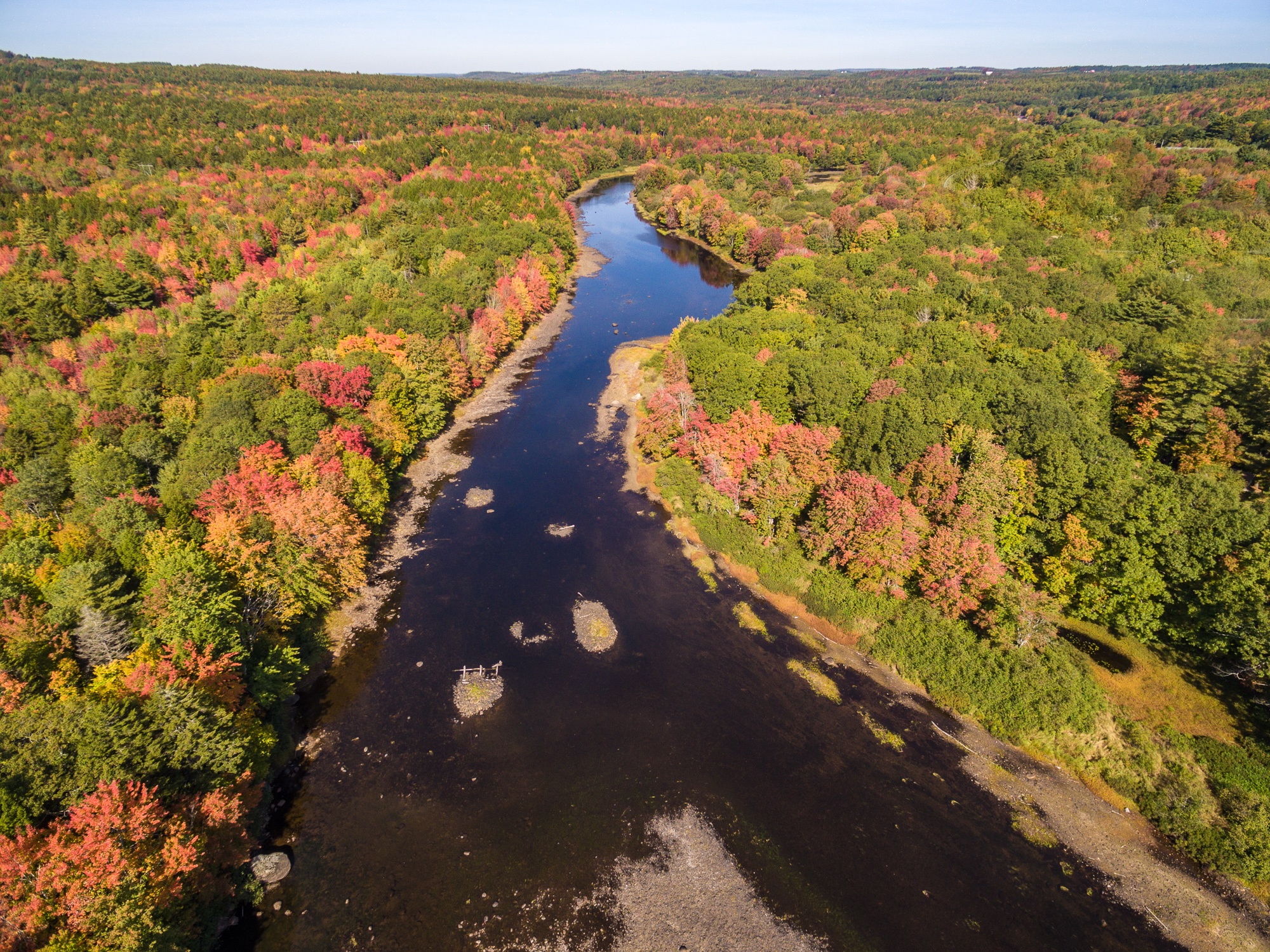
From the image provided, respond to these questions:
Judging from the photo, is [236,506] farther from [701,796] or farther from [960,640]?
[960,640]

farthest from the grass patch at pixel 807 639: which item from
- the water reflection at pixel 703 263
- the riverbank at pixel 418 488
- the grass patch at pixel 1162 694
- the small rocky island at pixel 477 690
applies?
the water reflection at pixel 703 263

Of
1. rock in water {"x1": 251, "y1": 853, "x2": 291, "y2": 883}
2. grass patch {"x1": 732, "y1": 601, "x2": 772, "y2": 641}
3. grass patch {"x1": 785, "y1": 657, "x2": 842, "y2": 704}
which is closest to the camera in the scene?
rock in water {"x1": 251, "y1": 853, "x2": 291, "y2": 883}

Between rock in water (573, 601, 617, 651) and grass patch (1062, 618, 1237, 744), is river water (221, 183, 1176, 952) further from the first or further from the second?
grass patch (1062, 618, 1237, 744)

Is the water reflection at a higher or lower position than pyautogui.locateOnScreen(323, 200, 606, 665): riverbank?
higher

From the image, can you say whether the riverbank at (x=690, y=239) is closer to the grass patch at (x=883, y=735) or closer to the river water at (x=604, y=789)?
the river water at (x=604, y=789)

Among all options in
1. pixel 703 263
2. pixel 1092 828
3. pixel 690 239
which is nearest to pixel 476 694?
pixel 1092 828

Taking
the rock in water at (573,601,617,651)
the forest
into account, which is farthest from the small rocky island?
the forest
